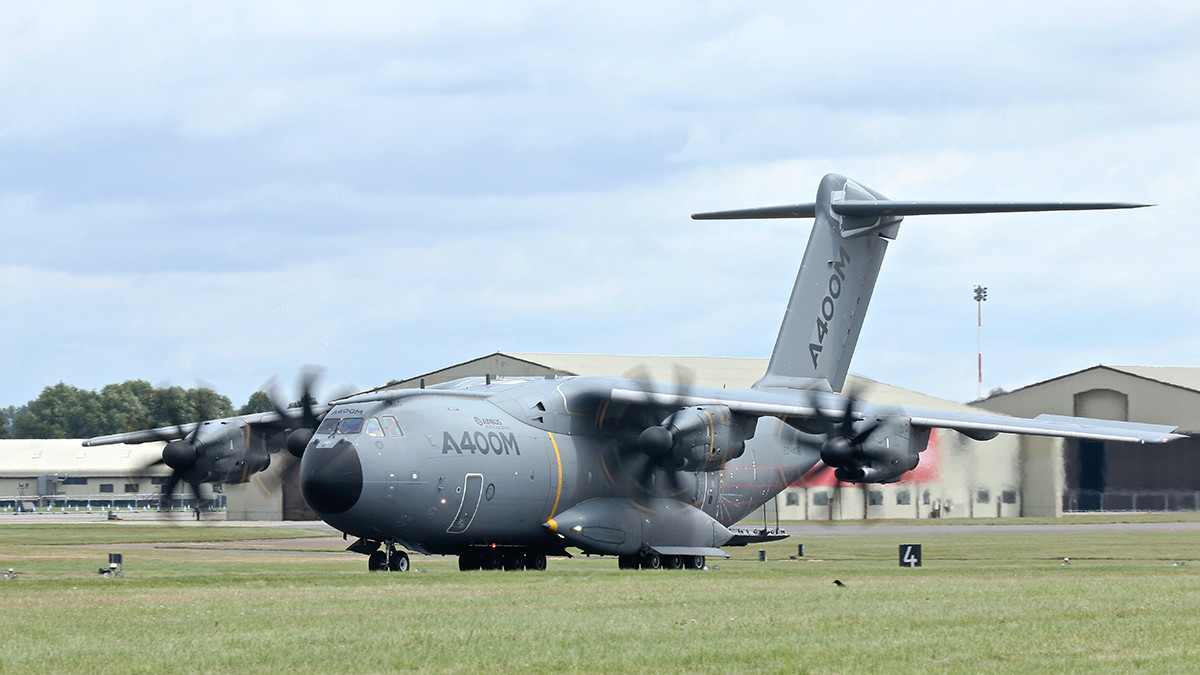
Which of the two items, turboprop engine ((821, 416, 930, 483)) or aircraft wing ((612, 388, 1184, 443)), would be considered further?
aircraft wing ((612, 388, 1184, 443))

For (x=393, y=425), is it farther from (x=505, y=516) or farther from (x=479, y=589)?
(x=479, y=589)

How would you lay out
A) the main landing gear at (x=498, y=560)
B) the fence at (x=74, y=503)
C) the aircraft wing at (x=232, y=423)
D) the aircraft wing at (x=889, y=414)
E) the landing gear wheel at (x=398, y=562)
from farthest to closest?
1. the fence at (x=74, y=503)
2. the aircraft wing at (x=232, y=423)
3. the main landing gear at (x=498, y=560)
4. the aircraft wing at (x=889, y=414)
5. the landing gear wheel at (x=398, y=562)

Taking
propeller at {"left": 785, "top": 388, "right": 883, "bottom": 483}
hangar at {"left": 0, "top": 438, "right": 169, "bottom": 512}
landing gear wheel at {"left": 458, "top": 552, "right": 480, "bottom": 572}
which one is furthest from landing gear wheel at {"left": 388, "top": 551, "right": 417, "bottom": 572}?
hangar at {"left": 0, "top": 438, "right": 169, "bottom": 512}

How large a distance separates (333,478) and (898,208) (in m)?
16.7

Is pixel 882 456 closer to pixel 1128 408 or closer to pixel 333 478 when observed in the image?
pixel 333 478

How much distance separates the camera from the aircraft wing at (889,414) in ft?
104

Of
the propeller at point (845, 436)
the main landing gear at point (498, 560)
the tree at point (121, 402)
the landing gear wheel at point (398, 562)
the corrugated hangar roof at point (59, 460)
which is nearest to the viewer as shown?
the landing gear wheel at point (398, 562)

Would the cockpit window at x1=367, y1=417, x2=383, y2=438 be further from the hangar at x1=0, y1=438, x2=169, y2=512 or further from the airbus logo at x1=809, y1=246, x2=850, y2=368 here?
the hangar at x1=0, y1=438, x2=169, y2=512

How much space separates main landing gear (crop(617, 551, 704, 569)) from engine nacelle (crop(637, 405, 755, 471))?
320cm

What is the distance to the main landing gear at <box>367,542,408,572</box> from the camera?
1193 inches

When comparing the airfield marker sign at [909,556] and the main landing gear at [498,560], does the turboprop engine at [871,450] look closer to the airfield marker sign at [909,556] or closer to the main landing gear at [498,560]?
the airfield marker sign at [909,556]

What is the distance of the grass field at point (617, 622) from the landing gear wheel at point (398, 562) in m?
1.56

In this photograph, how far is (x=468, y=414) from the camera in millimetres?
31016

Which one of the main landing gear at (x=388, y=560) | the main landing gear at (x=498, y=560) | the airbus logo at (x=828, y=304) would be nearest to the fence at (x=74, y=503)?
the airbus logo at (x=828, y=304)
